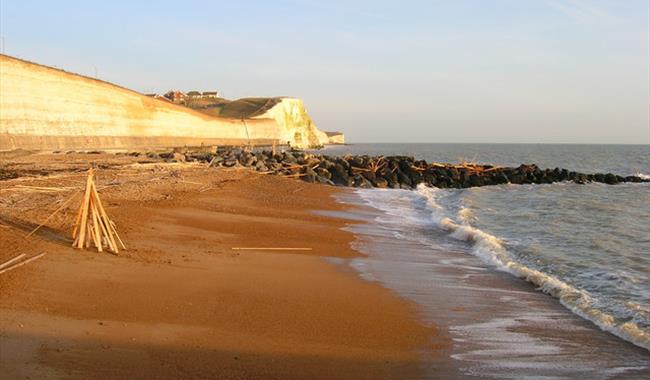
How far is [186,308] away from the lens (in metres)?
6.79

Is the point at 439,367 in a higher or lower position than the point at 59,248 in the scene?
lower

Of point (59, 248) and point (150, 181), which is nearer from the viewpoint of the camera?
→ point (59, 248)

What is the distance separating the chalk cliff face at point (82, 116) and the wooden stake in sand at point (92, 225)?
88.9 ft

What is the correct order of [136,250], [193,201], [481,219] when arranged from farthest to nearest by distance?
[481,219]
[193,201]
[136,250]

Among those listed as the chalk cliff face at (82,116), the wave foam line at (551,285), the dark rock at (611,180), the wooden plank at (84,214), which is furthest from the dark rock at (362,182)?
the wooden plank at (84,214)

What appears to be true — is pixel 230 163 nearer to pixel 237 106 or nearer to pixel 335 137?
pixel 237 106

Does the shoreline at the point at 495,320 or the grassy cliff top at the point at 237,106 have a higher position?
the grassy cliff top at the point at 237,106

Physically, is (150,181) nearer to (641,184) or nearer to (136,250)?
(136,250)

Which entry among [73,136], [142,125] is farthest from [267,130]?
[73,136]

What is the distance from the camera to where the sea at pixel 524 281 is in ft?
21.3

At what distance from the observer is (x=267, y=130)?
91.3 m

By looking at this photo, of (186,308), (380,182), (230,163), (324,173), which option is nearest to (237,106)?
(230,163)

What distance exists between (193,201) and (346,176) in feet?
56.4

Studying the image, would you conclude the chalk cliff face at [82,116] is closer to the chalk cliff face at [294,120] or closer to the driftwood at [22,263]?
the chalk cliff face at [294,120]
